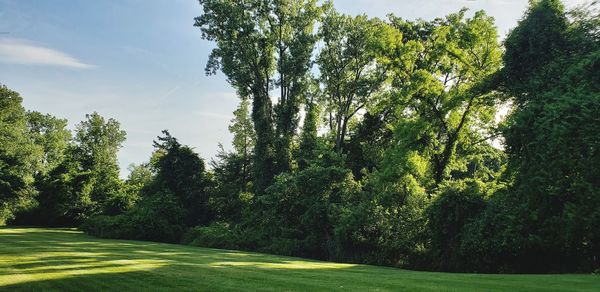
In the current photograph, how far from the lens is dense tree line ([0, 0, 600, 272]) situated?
1557 cm

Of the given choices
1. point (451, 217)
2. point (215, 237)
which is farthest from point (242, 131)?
point (451, 217)

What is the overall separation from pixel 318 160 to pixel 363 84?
39.2 ft

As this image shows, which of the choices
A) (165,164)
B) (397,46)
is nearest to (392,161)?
(397,46)

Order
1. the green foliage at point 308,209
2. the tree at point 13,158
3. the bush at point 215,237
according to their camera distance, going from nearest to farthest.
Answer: the green foliage at point 308,209 → the bush at point 215,237 → the tree at point 13,158

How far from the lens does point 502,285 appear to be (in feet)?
33.4

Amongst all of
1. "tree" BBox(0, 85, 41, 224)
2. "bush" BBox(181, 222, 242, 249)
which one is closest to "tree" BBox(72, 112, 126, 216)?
"tree" BBox(0, 85, 41, 224)

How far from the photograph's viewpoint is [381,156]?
126 feet

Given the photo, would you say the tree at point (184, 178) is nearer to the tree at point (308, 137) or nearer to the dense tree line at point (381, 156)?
the dense tree line at point (381, 156)

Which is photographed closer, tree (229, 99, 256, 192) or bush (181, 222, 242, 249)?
bush (181, 222, 242, 249)

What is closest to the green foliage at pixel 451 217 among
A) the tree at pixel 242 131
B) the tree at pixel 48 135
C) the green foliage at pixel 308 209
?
the green foliage at pixel 308 209

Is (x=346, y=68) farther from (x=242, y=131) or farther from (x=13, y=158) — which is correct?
(x=13, y=158)

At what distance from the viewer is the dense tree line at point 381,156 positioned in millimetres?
15570

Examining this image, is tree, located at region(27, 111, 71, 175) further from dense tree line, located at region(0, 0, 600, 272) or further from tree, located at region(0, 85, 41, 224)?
dense tree line, located at region(0, 0, 600, 272)

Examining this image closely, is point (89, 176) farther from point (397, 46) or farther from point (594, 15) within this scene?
point (594, 15)
